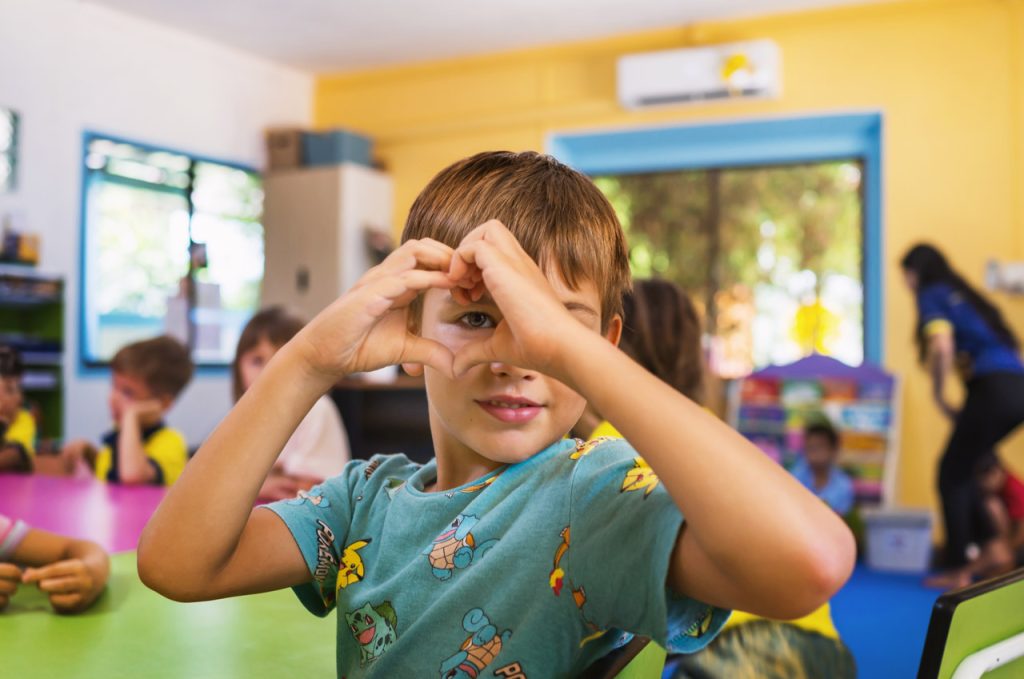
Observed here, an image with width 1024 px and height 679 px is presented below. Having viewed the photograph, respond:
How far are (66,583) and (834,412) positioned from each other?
4530mm

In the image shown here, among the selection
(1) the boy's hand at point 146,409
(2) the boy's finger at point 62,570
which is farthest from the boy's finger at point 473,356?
(1) the boy's hand at point 146,409

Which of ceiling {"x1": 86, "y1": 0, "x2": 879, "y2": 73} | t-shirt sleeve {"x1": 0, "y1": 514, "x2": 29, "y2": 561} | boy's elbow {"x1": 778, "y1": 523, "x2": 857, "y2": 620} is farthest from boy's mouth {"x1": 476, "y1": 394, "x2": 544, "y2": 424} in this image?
ceiling {"x1": 86, "y1": 0, "x2": 879, "y2": 73}

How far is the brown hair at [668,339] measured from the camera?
2.05m

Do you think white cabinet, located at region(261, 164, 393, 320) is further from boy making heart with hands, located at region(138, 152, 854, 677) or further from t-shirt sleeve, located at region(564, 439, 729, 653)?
t-shirt sleeve, located at region(564, 439, 729, 653)

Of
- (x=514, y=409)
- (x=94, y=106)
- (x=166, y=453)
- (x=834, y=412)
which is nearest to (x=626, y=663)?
(x=514, y=409)

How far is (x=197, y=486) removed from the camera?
2.57ft

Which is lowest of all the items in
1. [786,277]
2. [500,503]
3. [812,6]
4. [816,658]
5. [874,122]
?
[816,658]

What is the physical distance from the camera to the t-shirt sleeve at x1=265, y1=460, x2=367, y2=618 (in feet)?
→ 2.93

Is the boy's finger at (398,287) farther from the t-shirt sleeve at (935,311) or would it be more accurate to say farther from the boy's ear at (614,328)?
the t-shirt sleeve at (935,311)

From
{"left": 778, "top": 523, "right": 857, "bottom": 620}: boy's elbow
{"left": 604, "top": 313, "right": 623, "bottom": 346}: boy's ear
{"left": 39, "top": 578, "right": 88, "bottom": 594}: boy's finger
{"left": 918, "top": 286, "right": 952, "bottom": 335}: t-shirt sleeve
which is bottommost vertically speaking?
{"left": 39, "top": 578, "right": 88, "bottom": 594}: boy's finger

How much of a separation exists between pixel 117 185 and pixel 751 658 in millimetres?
5279

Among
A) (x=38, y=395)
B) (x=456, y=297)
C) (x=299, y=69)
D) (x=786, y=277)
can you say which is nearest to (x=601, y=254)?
(x=456, y=297)

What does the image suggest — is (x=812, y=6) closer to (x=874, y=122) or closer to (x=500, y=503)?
(x=874, y=122)

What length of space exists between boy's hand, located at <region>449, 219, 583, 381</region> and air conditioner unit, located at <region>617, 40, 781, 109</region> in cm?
511
